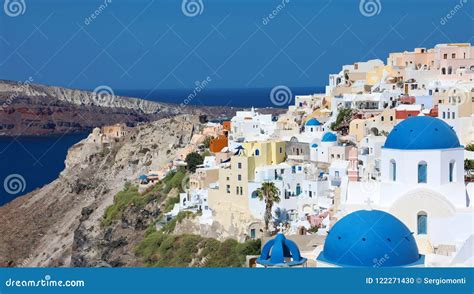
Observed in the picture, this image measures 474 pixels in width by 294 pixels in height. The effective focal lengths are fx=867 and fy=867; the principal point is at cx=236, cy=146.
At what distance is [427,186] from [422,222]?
27.2 inches

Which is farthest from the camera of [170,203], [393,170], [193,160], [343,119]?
[193,160]

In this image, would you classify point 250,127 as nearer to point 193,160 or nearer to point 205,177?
point 193,160

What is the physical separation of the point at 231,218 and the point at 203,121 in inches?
721

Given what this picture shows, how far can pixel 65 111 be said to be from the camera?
71188mm

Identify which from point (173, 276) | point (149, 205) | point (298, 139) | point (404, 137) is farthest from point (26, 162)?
point (173, 276)

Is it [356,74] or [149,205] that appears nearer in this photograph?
[149,205]

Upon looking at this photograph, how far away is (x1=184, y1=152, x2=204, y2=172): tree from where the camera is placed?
29.7 meters

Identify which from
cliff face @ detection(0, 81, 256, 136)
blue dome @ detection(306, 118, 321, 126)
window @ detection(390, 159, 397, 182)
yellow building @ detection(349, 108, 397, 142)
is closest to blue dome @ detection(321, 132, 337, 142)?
yellow building @ detection(349, 108, 397, 142)

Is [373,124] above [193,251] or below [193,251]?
above

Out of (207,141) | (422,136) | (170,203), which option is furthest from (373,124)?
(422,136)

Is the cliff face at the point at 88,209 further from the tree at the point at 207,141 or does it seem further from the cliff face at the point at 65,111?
the cliff face at the point at 65,111

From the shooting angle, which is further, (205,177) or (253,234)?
(205,177)

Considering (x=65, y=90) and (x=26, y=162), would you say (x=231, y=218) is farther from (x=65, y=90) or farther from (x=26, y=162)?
(x=65, y=90)

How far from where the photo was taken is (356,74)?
35531mm
